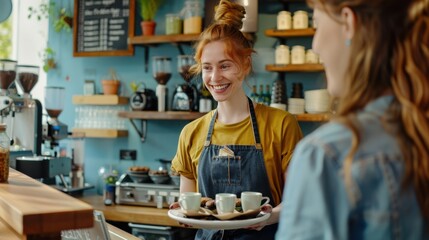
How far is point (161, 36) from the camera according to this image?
4449mm

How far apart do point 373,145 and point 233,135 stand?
152cm

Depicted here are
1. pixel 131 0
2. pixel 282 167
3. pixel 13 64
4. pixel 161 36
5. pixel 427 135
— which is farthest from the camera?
pixel 131 0

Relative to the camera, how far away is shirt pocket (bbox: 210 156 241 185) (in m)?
2.28

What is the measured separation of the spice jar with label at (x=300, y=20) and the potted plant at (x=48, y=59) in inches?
99.2

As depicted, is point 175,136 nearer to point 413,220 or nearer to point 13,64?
point 13,64

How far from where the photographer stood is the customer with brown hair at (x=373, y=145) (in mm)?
801

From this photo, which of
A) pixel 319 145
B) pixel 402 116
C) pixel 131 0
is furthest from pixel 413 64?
pixel 131 0

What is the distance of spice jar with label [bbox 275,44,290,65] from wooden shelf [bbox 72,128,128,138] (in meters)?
1.60

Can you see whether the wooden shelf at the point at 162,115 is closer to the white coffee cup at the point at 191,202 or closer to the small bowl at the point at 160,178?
the small bowl at the point at 160,178

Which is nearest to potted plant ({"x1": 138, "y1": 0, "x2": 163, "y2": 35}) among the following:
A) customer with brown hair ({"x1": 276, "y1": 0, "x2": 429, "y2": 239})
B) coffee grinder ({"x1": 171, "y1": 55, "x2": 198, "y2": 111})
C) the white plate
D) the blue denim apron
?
coffee grinder ({"x1": 171, "y1": 55, "x2": 198, "y2": 111})

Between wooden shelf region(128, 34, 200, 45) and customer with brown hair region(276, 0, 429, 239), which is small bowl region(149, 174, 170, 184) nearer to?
wooden shelf region(128, 34, 200, 45)

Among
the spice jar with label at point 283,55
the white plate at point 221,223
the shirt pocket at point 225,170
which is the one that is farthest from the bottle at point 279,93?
the white plate at point 221,223

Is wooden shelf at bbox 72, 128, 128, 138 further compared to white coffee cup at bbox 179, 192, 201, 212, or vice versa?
wooden shelf at bbox 72, 128, 128, 138

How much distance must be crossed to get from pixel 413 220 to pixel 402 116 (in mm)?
159
